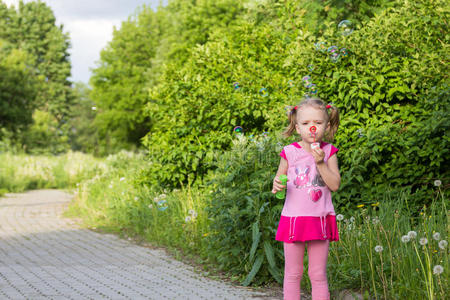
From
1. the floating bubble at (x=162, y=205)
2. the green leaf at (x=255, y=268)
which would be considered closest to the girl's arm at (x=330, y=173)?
the green leaf at (x=255, y=268)

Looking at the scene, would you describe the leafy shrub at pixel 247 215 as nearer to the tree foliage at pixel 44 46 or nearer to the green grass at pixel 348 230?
the green grass at pixel 348 230

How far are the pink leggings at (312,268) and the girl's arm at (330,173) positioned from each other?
424 millimetres

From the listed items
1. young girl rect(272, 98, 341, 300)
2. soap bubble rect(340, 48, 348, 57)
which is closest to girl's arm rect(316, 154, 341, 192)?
young girl rect(272, 98, 341, 300)

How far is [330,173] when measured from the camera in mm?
3301

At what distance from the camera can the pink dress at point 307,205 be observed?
3359mm

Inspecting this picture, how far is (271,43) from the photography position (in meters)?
10.7

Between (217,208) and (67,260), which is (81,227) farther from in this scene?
(217,208)

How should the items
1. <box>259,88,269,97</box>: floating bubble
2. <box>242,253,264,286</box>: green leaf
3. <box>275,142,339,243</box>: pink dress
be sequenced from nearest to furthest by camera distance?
<box>275,142,339,243</box>: pink dress, <box>242,253,264,286</box>: green leaf, <box>259,88,269,97</box>: floating bubble

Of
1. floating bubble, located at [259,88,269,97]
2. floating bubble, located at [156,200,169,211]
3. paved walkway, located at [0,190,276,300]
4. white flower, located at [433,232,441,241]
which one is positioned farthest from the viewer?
floating bubble, located at [259,88,269,97]

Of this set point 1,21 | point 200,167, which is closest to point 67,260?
point 200,167

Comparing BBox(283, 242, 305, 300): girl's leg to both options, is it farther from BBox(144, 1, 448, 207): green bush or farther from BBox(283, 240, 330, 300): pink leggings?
BBox(144, 1, 448, 207): green bush

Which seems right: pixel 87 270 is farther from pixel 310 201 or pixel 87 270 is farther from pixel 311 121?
pixel 311 121

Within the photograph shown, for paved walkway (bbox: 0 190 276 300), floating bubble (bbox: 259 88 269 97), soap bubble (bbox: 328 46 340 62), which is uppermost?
soap bubble (bbox: 328 46 340 62)

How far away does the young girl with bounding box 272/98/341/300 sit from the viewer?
334 centimetres
